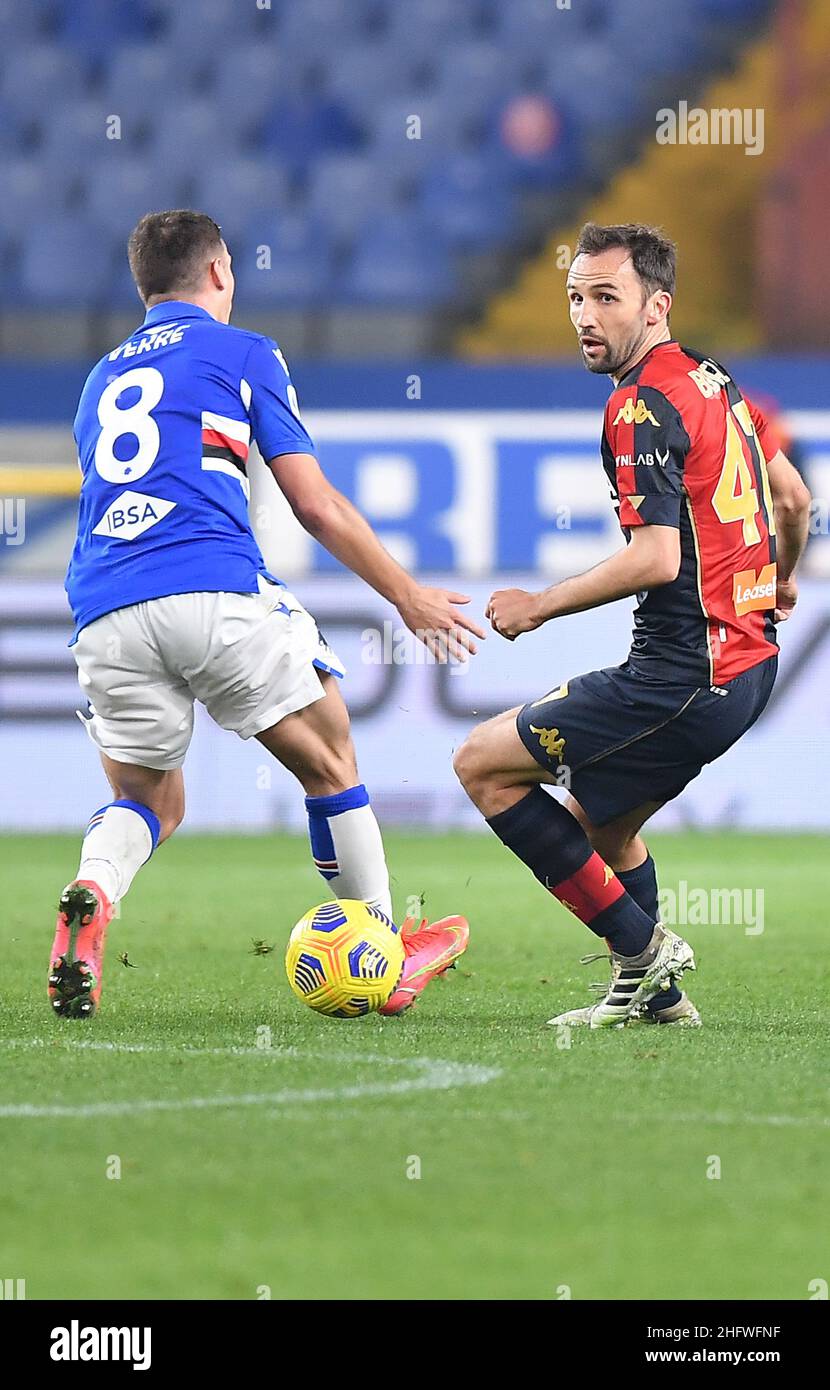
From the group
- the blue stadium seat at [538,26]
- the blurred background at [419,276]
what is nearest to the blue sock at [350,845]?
the blurred background at [419,276]

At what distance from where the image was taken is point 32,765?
31.1ft

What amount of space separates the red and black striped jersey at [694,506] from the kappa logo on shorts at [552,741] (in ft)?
0.72

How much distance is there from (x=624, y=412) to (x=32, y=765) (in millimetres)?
6048

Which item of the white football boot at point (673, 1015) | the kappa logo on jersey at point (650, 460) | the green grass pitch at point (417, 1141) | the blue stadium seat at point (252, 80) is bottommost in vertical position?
the green grass pitch at point (417, 1141)

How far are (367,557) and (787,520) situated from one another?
0.96 meters

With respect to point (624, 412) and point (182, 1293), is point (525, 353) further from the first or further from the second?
point (182, 1293)

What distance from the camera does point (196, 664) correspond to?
13.7 ft

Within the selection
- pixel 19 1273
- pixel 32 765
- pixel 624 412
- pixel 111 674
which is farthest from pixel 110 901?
pixel 32 765

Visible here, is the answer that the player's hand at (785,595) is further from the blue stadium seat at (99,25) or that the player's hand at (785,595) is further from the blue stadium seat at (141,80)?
the blue stadium seat at (99,25)

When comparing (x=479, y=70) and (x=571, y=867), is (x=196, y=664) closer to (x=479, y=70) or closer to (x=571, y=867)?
(x=571, y=867)

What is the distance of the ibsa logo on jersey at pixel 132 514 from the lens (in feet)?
13.8

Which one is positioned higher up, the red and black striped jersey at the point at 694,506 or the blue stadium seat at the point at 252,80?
the blue stadium seat at the point at 252,80

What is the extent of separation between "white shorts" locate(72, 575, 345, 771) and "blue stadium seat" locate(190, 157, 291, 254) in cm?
838

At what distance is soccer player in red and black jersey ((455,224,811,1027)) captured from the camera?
3.95 meters
